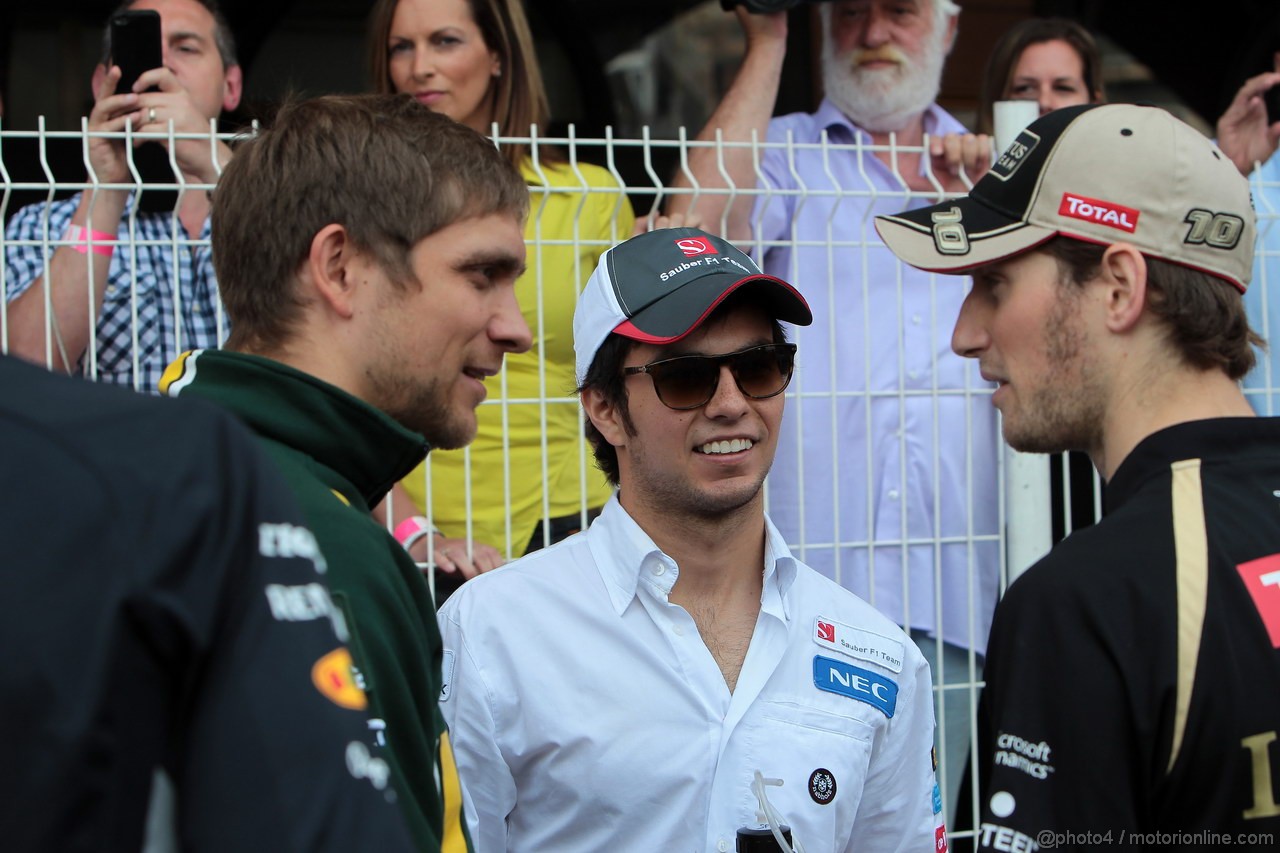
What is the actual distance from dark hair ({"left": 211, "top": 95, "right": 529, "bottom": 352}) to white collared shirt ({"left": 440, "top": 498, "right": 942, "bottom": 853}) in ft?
2.39

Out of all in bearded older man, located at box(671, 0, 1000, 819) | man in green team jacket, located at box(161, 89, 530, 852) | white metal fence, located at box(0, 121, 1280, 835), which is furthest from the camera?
bearded older man, located at box(671, 0, 1000, 819)

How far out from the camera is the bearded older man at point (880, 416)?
11.2ft

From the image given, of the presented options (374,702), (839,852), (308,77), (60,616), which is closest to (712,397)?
(839,852)

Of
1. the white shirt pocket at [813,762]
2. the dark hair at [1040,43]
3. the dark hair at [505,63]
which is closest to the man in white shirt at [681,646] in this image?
the white shirt pocket at [813,762]

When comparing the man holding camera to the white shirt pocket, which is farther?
the man holding camera

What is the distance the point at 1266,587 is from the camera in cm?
164

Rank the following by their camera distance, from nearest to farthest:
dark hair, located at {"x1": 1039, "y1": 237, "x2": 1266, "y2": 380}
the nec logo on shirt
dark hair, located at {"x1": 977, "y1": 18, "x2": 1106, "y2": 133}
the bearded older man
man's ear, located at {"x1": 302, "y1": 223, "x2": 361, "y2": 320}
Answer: man's ear, located at {"x1": 302, "y1": 223, "x2": 361, "y2": 320} → dark hair, located at {"x1": 1039, "y1": 237, "x2": 1266, "y2": 380} → the nec logo on shirt → the bearded older man → dark hair, located at {"x1": 977, "y1": 18, "x2": 1106, "y2": 133}

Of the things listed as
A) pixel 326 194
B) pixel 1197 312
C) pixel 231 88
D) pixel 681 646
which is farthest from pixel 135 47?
pixel 1197 312

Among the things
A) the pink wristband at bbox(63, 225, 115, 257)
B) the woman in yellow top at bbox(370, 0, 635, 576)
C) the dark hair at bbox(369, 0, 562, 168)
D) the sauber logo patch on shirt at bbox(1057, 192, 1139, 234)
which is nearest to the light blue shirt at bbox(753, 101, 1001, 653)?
the woman in yellow top at bbox(370, 0, 635, 576)

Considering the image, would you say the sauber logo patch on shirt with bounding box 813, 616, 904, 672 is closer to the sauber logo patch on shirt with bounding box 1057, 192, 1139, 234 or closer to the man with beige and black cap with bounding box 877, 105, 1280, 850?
the man with beige and black cap with bounding box 877, 105, 1280, 850

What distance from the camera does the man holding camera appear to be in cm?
307

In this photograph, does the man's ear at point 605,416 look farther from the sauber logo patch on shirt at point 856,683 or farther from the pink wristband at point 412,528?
the pink wristband at point 412,528

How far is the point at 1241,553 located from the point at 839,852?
3.09 feet

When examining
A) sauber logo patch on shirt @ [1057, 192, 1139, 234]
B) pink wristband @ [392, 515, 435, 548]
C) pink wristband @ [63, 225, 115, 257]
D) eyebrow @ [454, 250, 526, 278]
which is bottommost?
pink wristband @ [392, 515, 435, 548]
